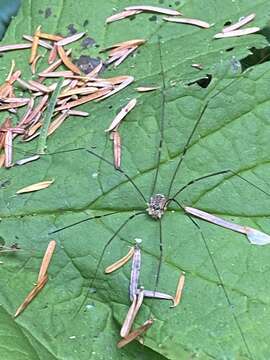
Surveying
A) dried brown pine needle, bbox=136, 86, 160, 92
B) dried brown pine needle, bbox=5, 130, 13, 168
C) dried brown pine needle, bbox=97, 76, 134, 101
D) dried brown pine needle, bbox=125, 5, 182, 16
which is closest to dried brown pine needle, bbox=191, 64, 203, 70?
dried brown pine needle, bbox=136, 86, 160, 92

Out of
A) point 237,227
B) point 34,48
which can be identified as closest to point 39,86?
point 34,48

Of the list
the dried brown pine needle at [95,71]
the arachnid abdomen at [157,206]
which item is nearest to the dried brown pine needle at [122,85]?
the dried brown pine needle at [95,71]

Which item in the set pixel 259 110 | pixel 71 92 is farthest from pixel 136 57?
pixel 259 110

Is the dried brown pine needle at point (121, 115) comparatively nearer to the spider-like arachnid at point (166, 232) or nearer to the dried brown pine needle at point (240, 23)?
the spider-like arachnid at point (166, 232)

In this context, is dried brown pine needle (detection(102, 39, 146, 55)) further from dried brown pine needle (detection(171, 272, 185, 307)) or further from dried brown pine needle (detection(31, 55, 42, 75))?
dried brown pine needle (detection(171, 272, 185, 307))

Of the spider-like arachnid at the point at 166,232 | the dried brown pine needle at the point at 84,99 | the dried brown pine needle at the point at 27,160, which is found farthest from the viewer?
the dried brown pine needle at the point at 84,99

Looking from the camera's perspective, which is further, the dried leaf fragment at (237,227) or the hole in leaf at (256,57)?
the hole in leaf at (256,57)
